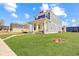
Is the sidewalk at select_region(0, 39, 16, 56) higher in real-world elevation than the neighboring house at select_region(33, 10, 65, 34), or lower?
lower

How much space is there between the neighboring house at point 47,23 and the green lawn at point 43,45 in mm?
68

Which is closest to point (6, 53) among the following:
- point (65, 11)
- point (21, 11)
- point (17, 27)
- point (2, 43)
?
point (2, 43)

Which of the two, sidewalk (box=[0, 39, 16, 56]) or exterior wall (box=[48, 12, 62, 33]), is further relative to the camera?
exterior wall (box=[48, 12, 62, 33])

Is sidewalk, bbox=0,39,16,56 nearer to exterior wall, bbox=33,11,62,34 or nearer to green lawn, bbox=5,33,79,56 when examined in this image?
green lawn, bbox=5,33,79,56

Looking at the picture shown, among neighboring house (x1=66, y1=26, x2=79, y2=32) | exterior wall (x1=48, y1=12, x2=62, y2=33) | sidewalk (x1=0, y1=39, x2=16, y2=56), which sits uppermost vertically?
exterior wall (x1=48, y1=12, x2=62, y2=33)

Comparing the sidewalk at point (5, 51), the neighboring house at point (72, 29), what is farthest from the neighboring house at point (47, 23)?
the sidewalk at point (5, 51)

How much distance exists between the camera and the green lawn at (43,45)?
2.30 meters

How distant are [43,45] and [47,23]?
0.98 feet

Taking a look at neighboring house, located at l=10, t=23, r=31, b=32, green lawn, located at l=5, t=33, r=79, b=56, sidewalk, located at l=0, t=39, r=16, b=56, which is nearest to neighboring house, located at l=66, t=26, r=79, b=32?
green lawn, located at l=5, t=33, r=79, b=56

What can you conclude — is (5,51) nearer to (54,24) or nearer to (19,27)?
(19,27)

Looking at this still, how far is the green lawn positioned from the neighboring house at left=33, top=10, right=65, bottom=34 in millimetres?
68

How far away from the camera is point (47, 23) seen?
8.07 feet

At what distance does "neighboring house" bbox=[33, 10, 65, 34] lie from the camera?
2430 millimetres

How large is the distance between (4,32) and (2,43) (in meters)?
0.14
